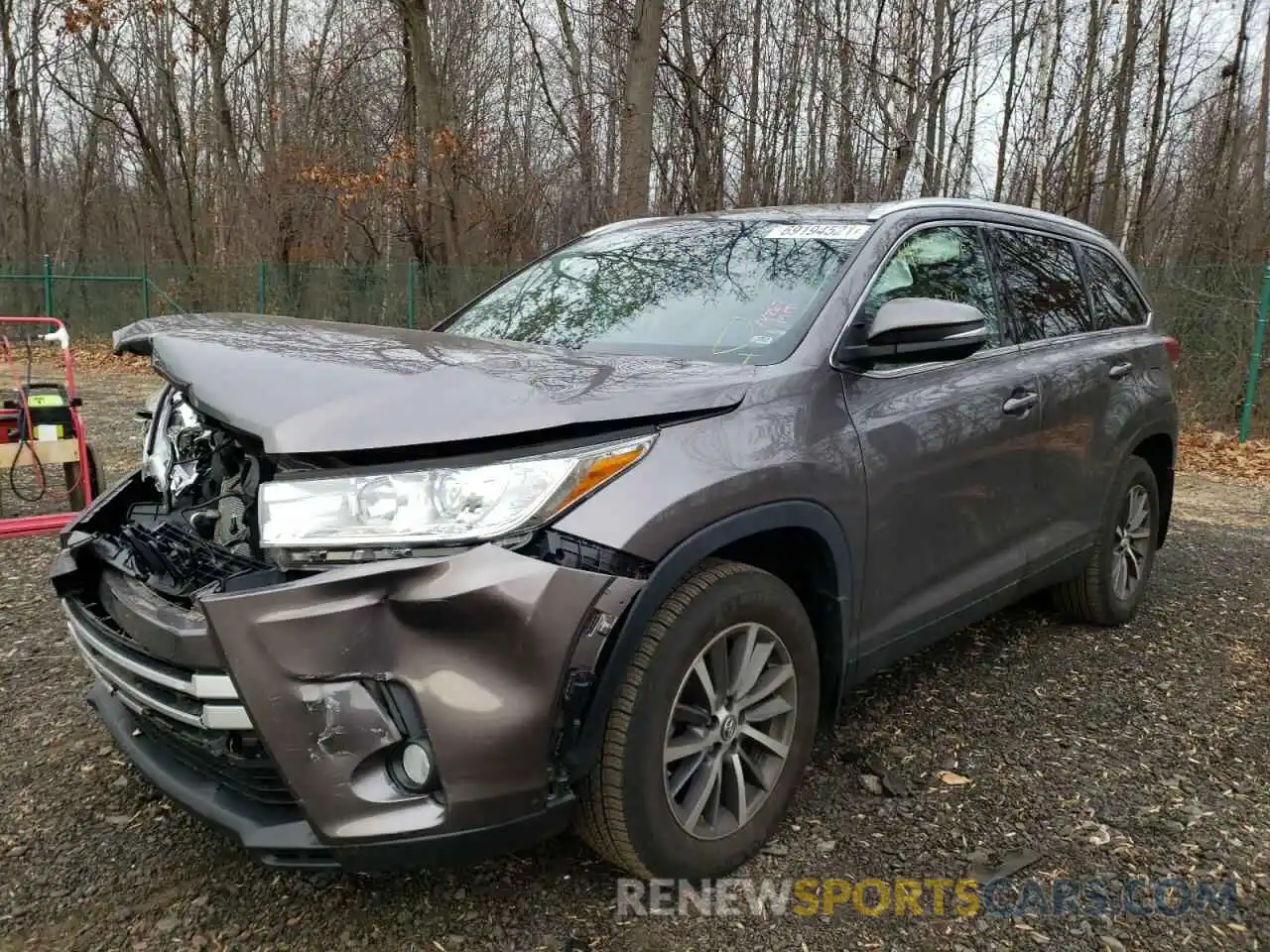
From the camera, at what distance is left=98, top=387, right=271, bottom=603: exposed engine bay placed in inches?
85.3

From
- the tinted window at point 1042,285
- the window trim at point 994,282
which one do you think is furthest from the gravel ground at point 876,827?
the tinted window at point 1042,285

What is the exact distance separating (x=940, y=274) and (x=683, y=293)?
91 centimetres

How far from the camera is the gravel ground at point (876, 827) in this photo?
2.25 metres

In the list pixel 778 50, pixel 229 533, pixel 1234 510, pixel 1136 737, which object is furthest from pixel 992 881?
pixel 778 50

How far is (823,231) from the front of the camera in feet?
10.3

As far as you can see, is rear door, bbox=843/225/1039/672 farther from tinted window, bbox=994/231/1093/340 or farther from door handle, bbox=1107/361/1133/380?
door handle, bbox=1107/361/1133/380

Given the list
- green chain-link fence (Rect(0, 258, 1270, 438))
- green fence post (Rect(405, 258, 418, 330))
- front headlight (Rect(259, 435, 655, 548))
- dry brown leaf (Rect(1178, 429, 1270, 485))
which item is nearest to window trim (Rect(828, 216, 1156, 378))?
front headlight (Rect(259, 435, 655, 548))

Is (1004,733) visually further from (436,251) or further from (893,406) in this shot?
(436,251)

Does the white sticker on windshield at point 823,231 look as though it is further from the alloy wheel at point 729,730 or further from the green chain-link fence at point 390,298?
the green chain-link fence at point 390,298

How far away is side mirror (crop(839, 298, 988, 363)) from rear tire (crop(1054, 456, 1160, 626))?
1813 mm

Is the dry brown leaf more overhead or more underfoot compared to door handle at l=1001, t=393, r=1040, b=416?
more underfoot

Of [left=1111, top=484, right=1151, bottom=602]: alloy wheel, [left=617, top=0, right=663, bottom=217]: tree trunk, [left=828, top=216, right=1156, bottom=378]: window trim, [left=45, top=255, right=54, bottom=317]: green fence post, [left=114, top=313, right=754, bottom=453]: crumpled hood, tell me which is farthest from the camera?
[left=45, top=255, right=54, bottom=317]: green fence post

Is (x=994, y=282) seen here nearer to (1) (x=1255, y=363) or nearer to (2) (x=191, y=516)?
(2) (x=191, y=516)

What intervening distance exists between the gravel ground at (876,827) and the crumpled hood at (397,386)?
3.89 ft
